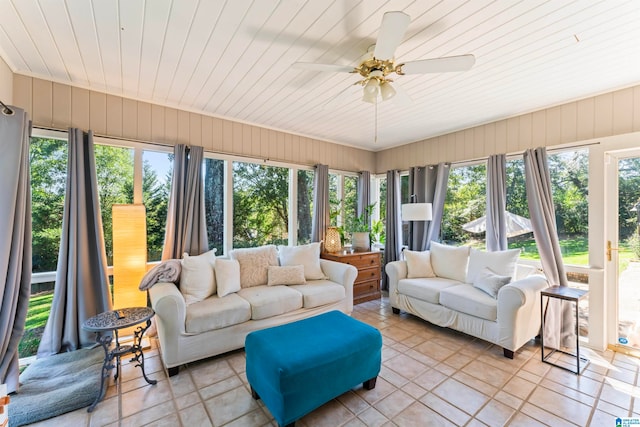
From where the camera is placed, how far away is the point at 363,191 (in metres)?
5.05

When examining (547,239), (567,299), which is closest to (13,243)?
(567,299)

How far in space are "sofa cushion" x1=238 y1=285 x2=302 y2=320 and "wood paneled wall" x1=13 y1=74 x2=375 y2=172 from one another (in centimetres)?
192

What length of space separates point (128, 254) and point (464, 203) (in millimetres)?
4469

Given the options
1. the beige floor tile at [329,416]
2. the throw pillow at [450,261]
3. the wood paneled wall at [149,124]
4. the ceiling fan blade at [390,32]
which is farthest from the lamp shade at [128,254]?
the throw pillow at [450,261]

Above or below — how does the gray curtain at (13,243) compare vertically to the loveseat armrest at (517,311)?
above

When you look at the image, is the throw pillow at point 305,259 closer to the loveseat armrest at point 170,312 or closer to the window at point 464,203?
the loveseat armrest at point 170,312

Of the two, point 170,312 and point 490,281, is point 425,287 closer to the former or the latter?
point 490,281

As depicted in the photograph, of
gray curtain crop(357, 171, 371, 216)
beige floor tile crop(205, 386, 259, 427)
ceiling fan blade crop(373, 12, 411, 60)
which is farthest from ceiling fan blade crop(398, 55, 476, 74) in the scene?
gray curtain crop(357, 171, 371, 216)

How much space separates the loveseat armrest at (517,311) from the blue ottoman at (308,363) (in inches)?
56.3

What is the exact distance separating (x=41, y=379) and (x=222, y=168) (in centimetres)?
267

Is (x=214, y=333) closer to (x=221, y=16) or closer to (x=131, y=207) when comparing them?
(x=131, y=207)

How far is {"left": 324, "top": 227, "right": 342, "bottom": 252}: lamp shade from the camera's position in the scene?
4379mm

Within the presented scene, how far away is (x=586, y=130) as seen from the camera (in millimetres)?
2916

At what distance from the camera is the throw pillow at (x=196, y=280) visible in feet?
8.97
